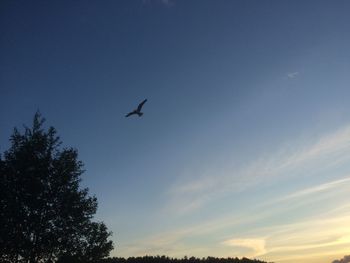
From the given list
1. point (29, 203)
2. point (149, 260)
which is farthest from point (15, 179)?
point (149, 260)

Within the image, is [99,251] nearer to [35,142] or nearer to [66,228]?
[66,228]

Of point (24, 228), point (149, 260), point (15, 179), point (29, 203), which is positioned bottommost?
point (149, 260)

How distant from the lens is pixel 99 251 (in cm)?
2633

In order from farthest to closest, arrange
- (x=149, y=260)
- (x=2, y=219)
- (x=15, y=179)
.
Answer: (x=149, y=260) → (x=15, y=179) → (x=2, y=219)

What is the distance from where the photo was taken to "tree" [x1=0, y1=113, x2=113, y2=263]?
2398 centimetres

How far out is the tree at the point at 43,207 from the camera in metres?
24.0

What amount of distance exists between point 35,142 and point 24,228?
5802 mm

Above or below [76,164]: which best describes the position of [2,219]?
below

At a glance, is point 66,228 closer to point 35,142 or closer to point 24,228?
point 24,228

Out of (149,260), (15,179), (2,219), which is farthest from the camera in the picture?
(149,260)

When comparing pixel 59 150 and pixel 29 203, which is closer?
pixel 29 203

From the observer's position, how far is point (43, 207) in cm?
2505

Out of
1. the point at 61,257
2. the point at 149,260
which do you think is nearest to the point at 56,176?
the point at 61,257

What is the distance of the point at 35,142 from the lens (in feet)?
88.0
